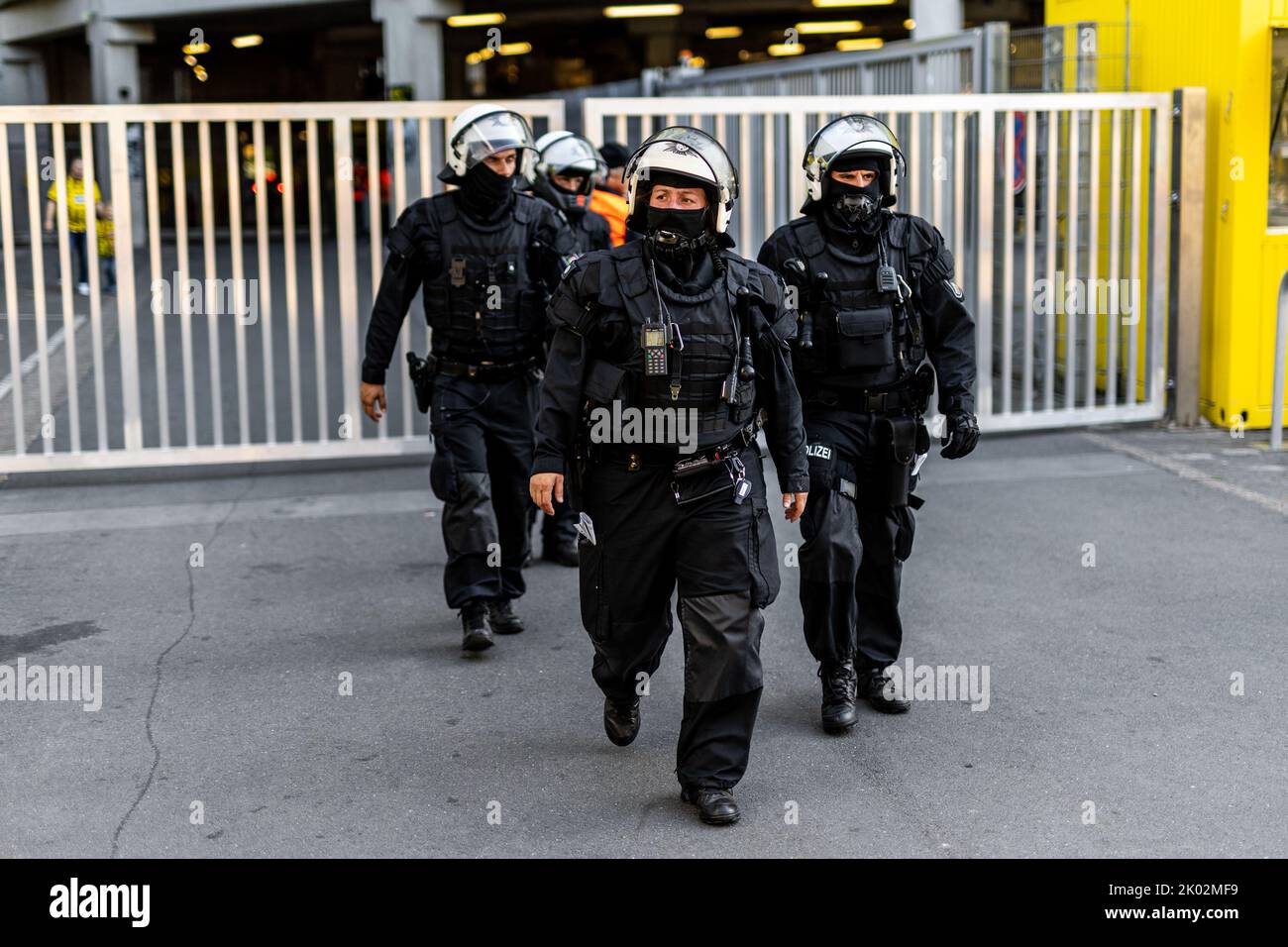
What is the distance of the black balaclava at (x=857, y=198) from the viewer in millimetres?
5133

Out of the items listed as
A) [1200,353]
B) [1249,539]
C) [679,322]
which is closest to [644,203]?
[679,322]

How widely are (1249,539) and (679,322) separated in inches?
163

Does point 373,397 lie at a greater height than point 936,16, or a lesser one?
lesser

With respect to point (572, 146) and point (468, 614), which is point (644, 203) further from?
point (572, 146)

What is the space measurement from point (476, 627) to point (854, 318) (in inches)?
77.6

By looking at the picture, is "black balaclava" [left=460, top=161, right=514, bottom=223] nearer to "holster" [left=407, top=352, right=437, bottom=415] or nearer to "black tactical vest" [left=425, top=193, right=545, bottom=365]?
"black tactical vest" [left=425, top=193, right=545, bottom=365]

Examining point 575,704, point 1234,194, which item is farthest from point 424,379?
point 1234,194

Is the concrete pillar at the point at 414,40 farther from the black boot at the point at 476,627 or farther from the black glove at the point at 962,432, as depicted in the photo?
the black glove at the point at 962,432

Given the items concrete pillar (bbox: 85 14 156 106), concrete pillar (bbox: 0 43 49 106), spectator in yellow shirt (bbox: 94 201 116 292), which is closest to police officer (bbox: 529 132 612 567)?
spectator in yellow shirt (bbox: 94 201 116 292)

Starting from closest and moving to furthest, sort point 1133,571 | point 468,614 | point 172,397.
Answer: point 468,614
point 1133,571
point 172,397

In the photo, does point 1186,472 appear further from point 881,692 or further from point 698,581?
point 698,581

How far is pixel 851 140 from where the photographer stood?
5.12m

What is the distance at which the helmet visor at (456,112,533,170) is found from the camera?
6.10m

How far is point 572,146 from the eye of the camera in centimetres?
770
